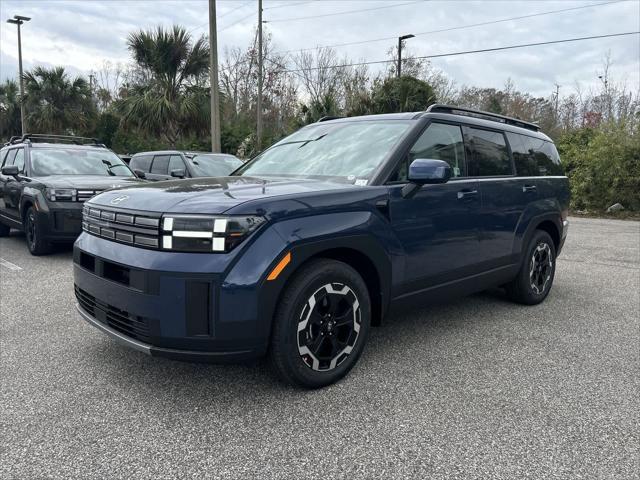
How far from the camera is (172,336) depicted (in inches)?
104

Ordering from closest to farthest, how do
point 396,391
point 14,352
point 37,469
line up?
point 37,469
point 396,391
point 14,352

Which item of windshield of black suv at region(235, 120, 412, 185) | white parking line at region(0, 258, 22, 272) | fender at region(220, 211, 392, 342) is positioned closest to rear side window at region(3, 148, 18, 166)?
white parking line at region(0, 258, 22, 272)

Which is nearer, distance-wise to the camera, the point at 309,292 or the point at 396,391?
the point at 309,292

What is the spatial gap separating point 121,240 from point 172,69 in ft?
58.3

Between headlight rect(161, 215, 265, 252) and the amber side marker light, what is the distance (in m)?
0.23

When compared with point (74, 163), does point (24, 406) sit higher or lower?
lower

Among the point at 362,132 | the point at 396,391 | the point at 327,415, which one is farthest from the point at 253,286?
the point at 362,132

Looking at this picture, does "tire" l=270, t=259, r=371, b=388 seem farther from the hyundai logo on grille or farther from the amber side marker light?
the hyundai logo on grille

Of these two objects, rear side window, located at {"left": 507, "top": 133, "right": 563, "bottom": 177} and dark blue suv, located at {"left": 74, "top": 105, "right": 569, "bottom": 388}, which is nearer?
dark blue suv, located at {"left": 74, "top": 105, "right": 569, "bottom": 388}

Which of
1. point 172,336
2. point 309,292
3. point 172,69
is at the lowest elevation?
point 172,336

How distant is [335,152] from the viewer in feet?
12.4

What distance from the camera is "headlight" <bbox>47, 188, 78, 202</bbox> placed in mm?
6797

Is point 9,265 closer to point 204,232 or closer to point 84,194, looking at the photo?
point 84,194

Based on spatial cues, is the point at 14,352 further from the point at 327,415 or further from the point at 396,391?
the point at 396,391
